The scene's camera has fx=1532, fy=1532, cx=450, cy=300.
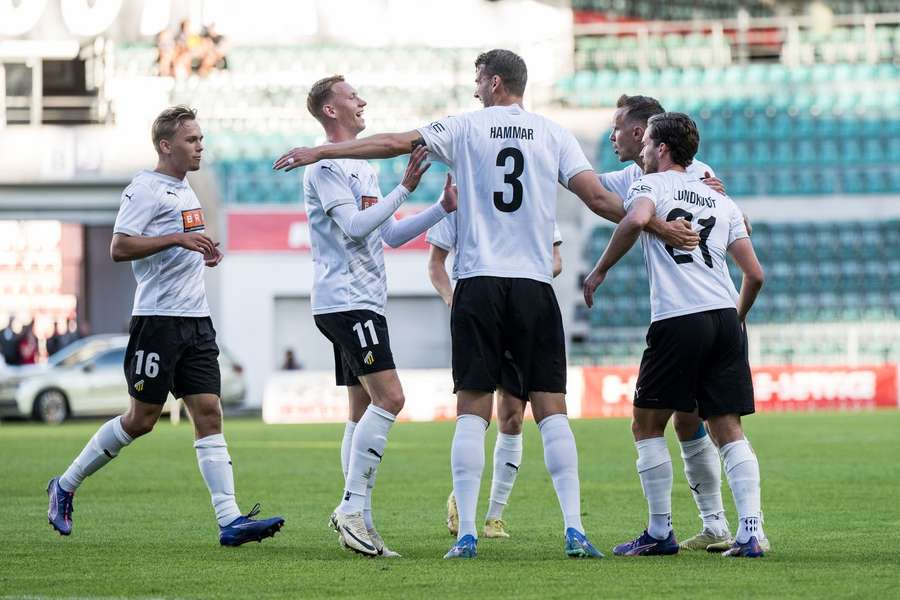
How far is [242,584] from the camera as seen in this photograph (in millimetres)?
6211

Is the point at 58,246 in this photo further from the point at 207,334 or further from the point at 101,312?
the point at 207,334

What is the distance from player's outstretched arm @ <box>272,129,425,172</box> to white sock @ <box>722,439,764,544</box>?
2.06 meters

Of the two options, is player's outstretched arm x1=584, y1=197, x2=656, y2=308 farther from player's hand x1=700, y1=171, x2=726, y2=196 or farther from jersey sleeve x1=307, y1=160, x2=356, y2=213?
jersey sleeve x1=307, y1=160, x2=356, y2=213

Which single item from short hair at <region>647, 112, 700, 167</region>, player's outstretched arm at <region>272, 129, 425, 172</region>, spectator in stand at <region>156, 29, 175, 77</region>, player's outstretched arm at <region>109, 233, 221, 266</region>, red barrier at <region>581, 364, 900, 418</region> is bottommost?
red barrier at <region>581, 364, 900, 418</region>

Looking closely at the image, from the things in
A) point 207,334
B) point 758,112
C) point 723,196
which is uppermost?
point 758,112

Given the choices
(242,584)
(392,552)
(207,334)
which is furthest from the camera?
(207,334)

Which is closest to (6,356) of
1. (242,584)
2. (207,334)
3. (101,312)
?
(101,312)

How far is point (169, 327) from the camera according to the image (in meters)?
7.93

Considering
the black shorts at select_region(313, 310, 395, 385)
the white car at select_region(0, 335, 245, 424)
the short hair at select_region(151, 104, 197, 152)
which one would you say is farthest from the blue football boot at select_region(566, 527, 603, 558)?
the white car at select_region(0, 335, 245, 424)

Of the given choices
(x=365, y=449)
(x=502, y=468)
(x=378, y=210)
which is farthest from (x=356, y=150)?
(x=502, y=468)

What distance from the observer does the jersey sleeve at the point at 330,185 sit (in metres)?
7.45

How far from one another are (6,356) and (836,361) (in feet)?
50.7

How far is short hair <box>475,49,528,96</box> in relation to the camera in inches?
277

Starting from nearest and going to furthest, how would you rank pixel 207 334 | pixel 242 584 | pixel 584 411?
pixel 242 584 < pixel 207 334 < pixel 584 411
